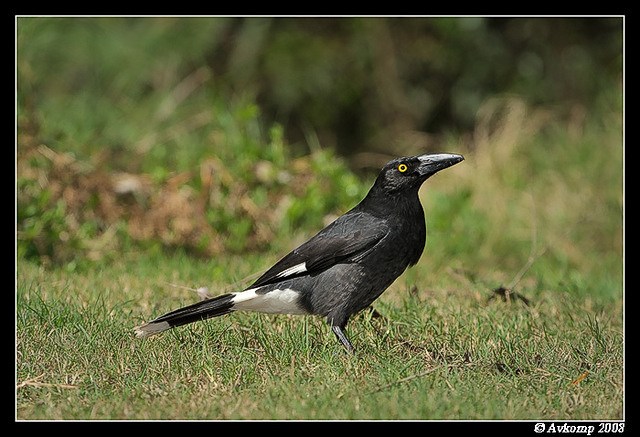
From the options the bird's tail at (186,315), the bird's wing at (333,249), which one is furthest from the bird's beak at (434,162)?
the bird's tail at (186,315)

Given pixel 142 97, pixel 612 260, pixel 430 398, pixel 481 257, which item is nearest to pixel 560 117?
pixel 612 260

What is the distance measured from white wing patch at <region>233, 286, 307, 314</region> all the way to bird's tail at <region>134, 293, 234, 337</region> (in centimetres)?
7

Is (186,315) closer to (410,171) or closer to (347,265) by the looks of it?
(347,265)

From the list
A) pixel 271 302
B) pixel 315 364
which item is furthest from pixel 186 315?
pixel 315 364

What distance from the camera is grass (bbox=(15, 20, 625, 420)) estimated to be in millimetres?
3910

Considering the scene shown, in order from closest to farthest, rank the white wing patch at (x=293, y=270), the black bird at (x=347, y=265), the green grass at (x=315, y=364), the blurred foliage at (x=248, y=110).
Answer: the green grass at (x=315, y=364) < the black bird at (x=347, y=265) < the white wing patch at (x=293, y=270) < the blurred foliage at (x=248, y=110)

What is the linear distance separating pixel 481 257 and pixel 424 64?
556 centimetres

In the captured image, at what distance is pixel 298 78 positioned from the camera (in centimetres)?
1190

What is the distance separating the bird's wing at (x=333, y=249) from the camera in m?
4.67

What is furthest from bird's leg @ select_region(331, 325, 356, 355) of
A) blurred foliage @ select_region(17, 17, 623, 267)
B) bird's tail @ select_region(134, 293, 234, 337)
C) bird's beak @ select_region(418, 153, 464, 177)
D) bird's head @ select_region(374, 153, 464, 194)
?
blurred foliage @ select_region(17, 17, 623, 267)

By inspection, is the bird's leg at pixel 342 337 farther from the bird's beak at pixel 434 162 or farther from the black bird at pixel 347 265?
the bird's beak at pixel 434 162

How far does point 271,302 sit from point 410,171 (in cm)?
115

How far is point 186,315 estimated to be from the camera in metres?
4.54

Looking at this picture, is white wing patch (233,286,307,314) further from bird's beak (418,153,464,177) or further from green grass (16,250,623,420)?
bird's beak (418,153,464,177)
